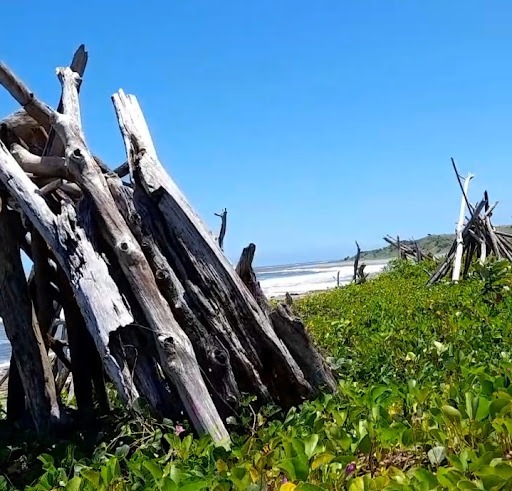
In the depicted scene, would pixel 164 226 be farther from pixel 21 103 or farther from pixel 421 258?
pixel 421 258

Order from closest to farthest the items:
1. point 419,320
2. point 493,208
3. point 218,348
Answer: point 218,348, point 419,320, point 493,208

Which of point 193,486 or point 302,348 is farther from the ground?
point 302,348

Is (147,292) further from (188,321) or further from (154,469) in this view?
(154,469)

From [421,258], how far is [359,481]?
17.4 meters

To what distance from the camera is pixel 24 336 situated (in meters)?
4.23

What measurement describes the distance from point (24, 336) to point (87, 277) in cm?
116

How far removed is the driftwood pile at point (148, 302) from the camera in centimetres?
315

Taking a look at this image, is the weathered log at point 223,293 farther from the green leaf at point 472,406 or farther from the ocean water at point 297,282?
the ocean water at point 297,282

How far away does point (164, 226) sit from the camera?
11.8 feet

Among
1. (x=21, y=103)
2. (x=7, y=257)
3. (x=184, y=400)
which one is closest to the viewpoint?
(x=184, y=400)

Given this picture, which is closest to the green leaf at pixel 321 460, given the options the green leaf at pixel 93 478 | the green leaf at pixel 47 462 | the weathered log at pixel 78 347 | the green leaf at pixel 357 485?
the green leaf at pixel 357 485

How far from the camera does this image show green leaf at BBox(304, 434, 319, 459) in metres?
2.02

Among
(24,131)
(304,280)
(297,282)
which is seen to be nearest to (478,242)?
(24,131)

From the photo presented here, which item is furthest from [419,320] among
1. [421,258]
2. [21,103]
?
[421,258]
